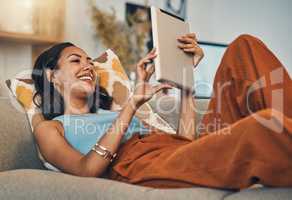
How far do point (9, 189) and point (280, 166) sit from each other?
60 centimetres

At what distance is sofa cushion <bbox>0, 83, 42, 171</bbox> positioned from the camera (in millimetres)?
1387

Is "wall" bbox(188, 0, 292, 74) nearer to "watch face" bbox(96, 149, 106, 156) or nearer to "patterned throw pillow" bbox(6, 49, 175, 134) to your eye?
"patterned throw pillow" bbox(6, 49, 175, 134)

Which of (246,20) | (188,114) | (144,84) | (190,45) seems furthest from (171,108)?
(246,20)

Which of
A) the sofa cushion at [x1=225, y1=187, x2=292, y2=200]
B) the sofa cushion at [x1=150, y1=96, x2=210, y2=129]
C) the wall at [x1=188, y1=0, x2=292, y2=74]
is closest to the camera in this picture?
the sofa cushion at [x1=225, y1=187, x2=292, y2=200]

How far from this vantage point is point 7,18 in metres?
Answer: 2.52

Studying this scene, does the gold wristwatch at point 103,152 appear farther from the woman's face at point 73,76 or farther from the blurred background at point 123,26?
the blurred background at point 123,26

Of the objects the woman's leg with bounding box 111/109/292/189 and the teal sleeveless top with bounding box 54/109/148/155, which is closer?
the woman's leg with bounding box 111/109/292/189

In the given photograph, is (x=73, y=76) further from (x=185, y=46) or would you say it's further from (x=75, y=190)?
(x=75, y=190)

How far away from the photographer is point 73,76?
167cm

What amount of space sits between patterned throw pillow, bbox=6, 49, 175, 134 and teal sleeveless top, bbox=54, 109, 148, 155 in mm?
89

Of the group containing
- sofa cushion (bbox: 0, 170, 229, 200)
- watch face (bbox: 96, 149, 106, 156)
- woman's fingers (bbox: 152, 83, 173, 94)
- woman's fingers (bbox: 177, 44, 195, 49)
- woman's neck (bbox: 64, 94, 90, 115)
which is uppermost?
woman's fingers (bbox: 177, 44, 195, 49)

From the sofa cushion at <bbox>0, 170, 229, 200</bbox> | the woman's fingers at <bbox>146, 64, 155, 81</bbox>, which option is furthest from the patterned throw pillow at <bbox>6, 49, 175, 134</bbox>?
the sofa cushion at <bbox>0, 170, 229, 200</bbox>

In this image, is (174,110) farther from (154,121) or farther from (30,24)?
(30,24)

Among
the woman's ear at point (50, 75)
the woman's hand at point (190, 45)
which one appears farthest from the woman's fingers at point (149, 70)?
the woman's ear at point (50, 75)
